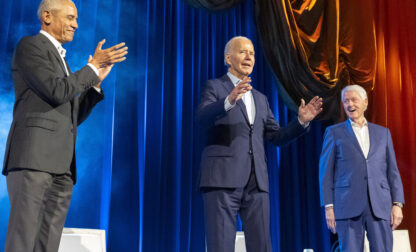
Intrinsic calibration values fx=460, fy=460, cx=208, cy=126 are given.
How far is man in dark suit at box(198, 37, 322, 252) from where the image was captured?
221 centimetres

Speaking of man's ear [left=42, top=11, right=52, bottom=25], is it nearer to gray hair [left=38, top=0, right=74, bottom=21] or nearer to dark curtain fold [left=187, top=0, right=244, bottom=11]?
gray hair [left=38, top=0, right=74, bottom=21]

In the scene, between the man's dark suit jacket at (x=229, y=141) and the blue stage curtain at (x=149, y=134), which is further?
the blue stage curtain at (x=149, y=134)

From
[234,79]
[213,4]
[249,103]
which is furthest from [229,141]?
[213,4]

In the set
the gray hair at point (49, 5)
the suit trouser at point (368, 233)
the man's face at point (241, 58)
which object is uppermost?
the gray hair at point (49, 5)

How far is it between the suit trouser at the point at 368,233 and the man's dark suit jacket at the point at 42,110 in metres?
1.67

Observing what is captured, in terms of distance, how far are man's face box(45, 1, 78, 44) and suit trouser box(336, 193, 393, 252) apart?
191 centimetres

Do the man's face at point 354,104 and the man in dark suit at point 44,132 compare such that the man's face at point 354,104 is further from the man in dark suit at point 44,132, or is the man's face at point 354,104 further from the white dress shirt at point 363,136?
the man in dark suit at point 44,132

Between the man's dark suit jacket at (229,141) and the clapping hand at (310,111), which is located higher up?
the clapping hand at (310,111)

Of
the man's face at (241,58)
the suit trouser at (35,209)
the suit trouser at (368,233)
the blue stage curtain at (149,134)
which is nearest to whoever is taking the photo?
the suit trouser at (35,209)

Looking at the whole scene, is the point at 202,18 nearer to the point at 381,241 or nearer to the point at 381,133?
the point at 381,133

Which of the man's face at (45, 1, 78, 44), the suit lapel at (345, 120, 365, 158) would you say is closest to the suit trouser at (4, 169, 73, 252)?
the man's face at (45, 1, 78, 44)

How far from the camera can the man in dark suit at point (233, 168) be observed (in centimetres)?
221

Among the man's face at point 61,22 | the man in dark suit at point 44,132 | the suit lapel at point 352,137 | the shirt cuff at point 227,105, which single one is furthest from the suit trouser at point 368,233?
the man's face at point 61,22

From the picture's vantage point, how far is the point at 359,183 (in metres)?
2.83
